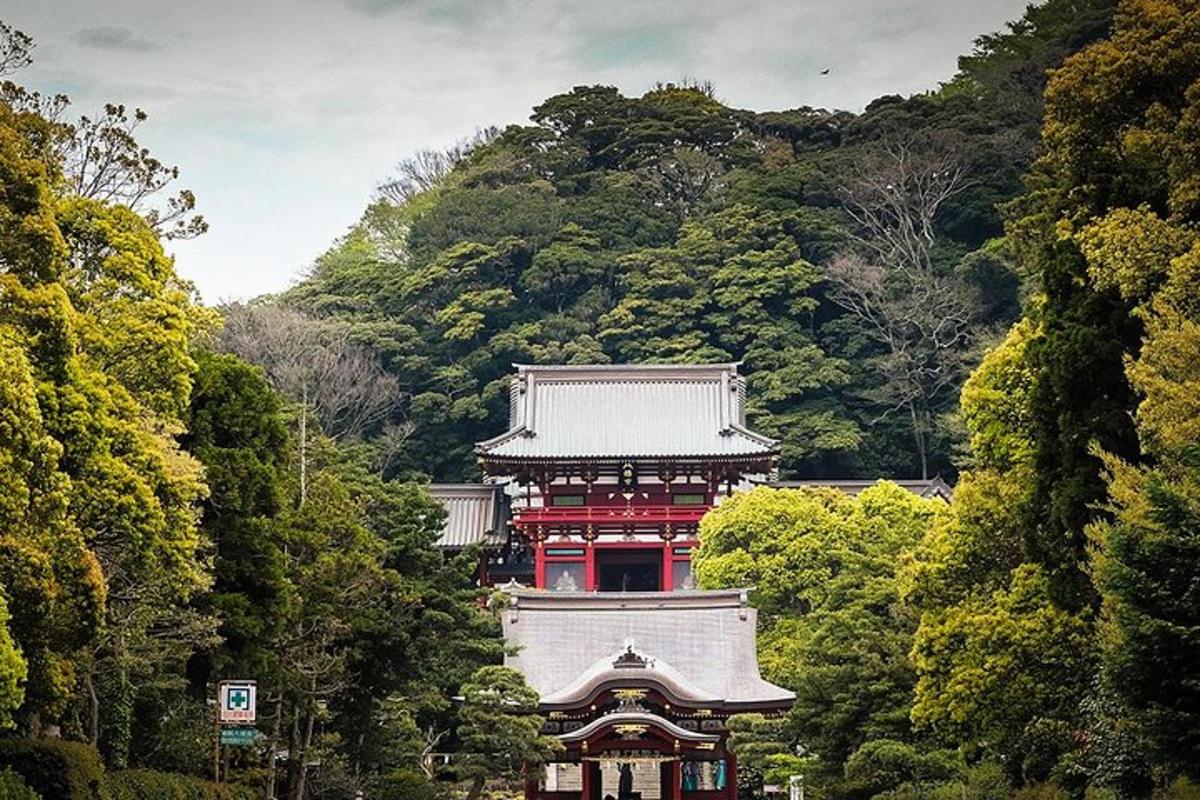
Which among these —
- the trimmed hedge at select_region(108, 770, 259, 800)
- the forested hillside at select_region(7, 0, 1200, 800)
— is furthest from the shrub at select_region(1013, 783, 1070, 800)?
the trimmed hedge at select_region(108, 770, 259, 800)

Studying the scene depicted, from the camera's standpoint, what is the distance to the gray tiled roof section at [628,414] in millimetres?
54719

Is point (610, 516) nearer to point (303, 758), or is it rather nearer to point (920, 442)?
point (920, 442)

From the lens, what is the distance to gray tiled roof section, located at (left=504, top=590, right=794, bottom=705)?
41562mm

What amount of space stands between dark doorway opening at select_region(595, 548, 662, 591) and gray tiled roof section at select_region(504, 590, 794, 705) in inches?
398

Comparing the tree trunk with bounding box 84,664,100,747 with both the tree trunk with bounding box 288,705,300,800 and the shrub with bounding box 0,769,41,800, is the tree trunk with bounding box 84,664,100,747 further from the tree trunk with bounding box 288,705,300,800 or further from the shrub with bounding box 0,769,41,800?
the tree trunk with bounding box 288,705,300,800

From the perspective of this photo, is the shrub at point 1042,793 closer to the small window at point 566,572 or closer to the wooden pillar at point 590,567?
the wooden pillar at point 590,567

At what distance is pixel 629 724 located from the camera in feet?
125

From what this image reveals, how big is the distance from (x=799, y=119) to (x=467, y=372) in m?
17.7

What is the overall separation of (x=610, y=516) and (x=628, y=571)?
318 centimetres

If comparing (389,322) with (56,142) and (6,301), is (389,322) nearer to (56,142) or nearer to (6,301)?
(56,142)

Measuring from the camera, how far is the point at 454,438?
64750mm

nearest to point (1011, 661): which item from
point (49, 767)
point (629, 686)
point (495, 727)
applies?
point (49, 767)

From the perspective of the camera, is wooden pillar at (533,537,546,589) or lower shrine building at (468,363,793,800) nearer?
lower shrine building at (468,363,793,800)

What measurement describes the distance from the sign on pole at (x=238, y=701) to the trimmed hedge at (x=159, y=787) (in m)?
1.02
